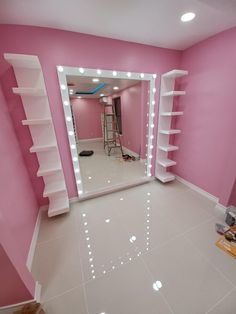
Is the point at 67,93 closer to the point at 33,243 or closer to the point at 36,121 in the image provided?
the point at 36,121

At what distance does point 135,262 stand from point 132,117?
259 centimetres

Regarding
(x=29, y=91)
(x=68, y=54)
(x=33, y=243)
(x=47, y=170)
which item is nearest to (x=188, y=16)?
(x=68, y=54)

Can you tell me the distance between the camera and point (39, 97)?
159 cm

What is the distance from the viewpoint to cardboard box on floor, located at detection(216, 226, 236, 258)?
1.34 m

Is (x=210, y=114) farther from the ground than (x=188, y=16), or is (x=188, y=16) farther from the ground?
(x=188, y=16)

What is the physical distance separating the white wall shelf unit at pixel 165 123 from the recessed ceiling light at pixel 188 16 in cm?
58

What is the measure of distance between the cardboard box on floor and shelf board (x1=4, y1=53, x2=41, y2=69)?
269 cm

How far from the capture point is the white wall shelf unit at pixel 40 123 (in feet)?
4.57

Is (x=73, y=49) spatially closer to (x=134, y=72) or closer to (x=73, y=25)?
(x=73, y=25)

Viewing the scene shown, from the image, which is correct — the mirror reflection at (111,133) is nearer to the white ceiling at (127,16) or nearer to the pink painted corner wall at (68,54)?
the pink painted corner wall at (68,54)

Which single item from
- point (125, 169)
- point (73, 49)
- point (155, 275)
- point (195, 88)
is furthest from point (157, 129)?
point (155, 275)

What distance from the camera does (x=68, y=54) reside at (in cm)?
160

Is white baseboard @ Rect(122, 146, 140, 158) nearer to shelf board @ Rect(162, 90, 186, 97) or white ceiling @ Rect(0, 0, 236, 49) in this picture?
shelf board @ Rect(162, 90, 186, 97)

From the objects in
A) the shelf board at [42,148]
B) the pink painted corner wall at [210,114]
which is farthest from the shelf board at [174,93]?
the shelf board at [42,148]
